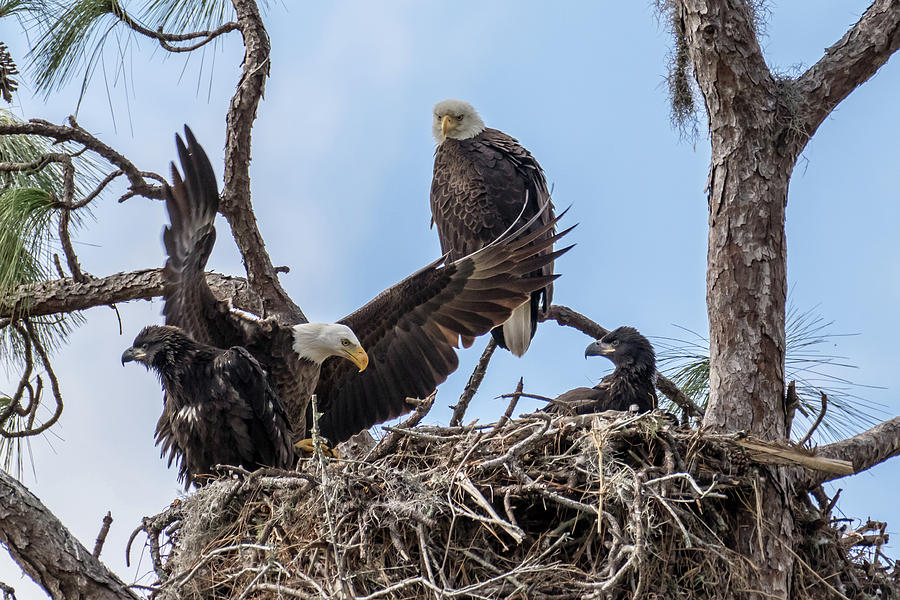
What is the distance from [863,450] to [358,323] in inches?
101

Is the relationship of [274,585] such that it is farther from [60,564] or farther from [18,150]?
[18,150]

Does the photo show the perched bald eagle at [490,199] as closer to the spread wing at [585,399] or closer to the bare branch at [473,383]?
the bare branch at [473,383]

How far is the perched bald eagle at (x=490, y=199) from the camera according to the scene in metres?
6.36

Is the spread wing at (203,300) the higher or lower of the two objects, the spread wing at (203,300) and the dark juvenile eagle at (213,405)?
the higher

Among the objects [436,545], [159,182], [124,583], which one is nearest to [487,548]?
[436,545]

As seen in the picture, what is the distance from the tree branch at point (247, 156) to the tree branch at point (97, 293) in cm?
19

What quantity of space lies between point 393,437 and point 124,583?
125 centimetres

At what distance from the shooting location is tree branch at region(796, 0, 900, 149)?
4.74 meters

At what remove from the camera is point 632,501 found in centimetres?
377

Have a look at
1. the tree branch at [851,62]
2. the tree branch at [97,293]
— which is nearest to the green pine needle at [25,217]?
the tree branch at [97,293]

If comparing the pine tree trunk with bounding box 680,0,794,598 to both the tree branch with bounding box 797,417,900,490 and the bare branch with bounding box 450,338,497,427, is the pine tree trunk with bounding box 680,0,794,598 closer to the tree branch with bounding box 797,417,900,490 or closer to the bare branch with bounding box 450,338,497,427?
the tree branch with bounding box 797,417,900,490

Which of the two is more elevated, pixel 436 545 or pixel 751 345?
pixel 751 345

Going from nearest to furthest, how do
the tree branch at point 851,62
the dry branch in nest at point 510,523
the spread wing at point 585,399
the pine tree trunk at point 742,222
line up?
1. the dry branch in nest at point 510,523
2. the pine tree trunk at point 742,222
3. the tree branch at point 851,62
4. the spread wing at point 585,399

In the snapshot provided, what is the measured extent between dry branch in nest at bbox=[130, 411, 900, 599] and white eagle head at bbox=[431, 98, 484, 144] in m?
3.08
